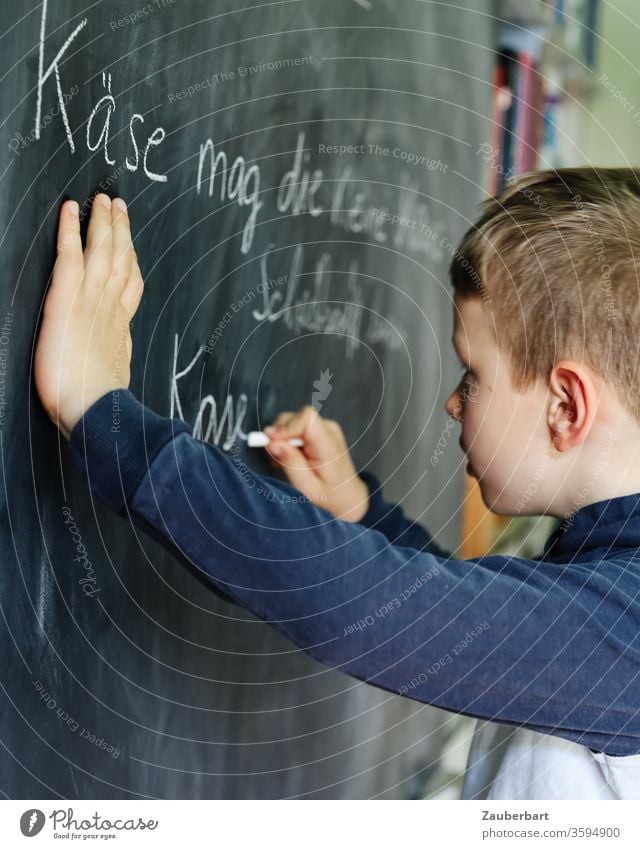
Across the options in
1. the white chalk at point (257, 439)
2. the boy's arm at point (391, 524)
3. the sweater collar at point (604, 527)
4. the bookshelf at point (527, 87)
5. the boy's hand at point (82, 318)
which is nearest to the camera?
the boy's hand at point (82, 318)

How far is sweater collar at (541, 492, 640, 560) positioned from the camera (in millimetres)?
505

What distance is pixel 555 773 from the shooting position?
0.54 meters

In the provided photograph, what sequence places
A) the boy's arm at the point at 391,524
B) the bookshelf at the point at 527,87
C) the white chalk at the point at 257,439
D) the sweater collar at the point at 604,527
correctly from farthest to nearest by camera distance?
the bookshelf at the point at 527,87 < the boy's arm at the point at 391,524 < the white chalk at the point at 257,439 < the sweater collar at the point at 604,527

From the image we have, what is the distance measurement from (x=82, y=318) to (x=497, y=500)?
287 mm

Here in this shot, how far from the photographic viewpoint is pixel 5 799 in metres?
0.43

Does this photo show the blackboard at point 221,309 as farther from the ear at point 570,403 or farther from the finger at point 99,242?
the ear at point 570,403

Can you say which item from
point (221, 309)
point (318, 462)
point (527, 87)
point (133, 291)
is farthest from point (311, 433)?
point (527, 87)

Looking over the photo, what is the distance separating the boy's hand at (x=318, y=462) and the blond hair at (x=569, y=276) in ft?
0.58

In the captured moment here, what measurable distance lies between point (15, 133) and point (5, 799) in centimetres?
30

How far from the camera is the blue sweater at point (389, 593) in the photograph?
0.41 m

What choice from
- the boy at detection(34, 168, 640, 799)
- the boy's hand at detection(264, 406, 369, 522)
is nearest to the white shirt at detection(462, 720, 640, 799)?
the boy at detection(34, 168, 640, 799)

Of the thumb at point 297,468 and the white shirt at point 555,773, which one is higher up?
the thumb at point 297,468

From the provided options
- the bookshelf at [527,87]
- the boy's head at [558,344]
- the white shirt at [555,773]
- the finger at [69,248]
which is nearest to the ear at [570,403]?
the boy's head at [558,344]

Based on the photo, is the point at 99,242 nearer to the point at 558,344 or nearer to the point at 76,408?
the point at 76,408
